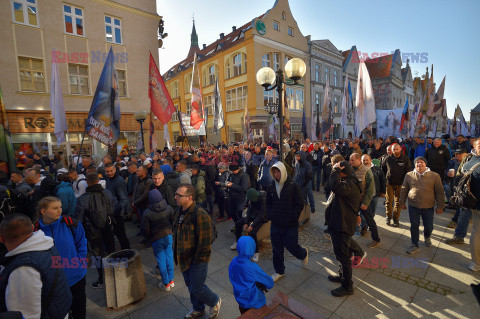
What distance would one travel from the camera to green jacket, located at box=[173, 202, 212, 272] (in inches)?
114

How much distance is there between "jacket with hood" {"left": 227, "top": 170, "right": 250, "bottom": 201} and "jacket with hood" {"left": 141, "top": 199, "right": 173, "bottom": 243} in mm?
2206

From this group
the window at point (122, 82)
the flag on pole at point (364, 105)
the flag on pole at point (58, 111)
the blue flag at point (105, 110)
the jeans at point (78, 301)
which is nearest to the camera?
the jeans at point (78, 301)

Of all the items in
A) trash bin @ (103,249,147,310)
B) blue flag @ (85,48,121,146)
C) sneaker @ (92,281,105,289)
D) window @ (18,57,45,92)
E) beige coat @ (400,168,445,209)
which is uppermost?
window @ (18,57,45,92)

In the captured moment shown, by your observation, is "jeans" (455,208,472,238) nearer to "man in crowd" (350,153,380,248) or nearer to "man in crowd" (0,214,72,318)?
"man in crowd" (350,153,380,248)

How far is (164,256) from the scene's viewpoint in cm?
374

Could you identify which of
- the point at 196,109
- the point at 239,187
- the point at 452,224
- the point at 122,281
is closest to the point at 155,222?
the point at 122,281

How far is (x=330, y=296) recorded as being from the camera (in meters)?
3.48

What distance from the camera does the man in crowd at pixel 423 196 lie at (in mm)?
4363

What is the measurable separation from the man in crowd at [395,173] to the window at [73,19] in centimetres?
1860

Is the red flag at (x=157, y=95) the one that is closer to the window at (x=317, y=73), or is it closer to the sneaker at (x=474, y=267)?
the sneaker at (x=474, y=267)

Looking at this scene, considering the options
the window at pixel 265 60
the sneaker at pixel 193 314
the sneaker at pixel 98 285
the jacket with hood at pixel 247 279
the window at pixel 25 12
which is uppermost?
the window at pixel 265 60

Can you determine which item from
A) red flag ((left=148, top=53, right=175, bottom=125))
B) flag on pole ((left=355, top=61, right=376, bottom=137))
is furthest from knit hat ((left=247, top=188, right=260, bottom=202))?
flag on pole ((left=355, top=61, right=376, bottom=137))

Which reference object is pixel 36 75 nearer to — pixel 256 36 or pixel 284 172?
pixel 284 172

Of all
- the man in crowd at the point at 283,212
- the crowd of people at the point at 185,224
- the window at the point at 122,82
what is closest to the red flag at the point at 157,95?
the crowd of people at the point at 185,224
